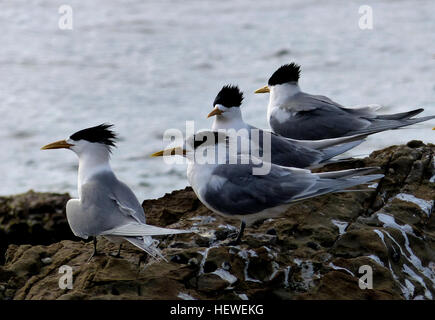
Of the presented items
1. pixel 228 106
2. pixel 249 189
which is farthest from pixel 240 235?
pixel 228 106

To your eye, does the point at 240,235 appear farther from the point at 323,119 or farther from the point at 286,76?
the point at 286,76

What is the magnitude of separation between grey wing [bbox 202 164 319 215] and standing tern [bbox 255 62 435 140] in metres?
1.58

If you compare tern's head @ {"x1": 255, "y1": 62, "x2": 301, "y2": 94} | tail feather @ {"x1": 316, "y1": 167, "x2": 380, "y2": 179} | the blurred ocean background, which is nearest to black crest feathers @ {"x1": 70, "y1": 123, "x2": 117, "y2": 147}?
tail feather @ {"x1": 316, "y1": 167, "x2": 380, "y2": 179}

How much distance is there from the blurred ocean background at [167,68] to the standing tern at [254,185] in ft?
16.6

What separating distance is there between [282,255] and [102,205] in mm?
1166

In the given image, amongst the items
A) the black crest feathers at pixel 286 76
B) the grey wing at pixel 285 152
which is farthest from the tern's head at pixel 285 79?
the grey wing at pixel 285 152

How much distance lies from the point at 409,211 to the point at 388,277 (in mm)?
849

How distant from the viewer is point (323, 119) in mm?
6262

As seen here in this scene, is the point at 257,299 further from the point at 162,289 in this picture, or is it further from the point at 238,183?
the point at 238,183

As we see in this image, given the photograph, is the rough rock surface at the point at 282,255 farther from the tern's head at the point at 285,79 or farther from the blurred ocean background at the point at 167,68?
the blurred ocean background at the point at 167,68

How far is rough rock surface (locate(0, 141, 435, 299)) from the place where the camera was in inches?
163

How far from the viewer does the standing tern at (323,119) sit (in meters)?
6.20

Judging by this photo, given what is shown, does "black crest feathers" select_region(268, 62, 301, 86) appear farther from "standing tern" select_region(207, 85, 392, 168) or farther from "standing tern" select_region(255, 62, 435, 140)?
"standing tern" select_region(207, 85, 392, 168)

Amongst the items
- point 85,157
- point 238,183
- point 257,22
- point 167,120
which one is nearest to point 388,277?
point 238,183
